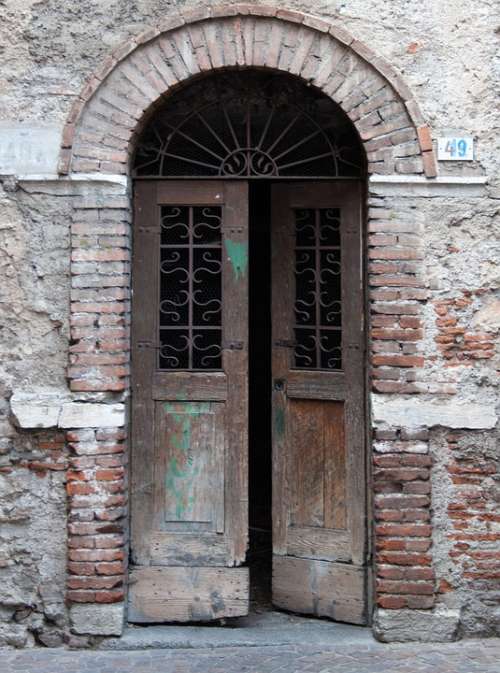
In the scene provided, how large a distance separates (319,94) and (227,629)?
333 cm

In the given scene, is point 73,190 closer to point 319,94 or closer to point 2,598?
point 319,94

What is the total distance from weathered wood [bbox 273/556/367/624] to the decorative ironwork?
2444 millimetres

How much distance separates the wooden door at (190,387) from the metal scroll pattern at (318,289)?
39 centimetres

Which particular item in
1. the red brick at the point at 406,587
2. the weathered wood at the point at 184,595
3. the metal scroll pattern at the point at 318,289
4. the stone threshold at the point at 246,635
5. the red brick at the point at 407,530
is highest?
the metal scroll pattern at the point at 318,289

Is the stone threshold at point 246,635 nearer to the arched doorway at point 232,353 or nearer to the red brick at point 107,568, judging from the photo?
the arched doorway at point 232,353

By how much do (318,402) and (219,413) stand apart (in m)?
0.64

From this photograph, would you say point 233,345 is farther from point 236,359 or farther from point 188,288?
point 188,288

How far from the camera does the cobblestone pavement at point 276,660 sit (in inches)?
166

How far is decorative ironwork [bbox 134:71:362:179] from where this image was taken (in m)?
4.91

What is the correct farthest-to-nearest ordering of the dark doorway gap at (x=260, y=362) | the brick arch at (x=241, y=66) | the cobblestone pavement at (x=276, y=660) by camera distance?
the dark doorway gap at (x=260, y=362), the brick arch at (x=241, y=66), the cobblestone pavement at (x=276, y=660)

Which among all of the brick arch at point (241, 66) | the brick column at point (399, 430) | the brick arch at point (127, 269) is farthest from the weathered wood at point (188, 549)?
the brick arch at point (241, 66)

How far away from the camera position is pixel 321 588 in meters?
4.92

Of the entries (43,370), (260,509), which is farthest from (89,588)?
(260,509)

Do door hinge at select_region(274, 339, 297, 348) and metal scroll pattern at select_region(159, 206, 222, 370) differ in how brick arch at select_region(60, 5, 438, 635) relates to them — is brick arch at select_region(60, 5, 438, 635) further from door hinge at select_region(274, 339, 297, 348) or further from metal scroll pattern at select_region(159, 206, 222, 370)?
door hinge at select_region(274, 339, 297, 348)
